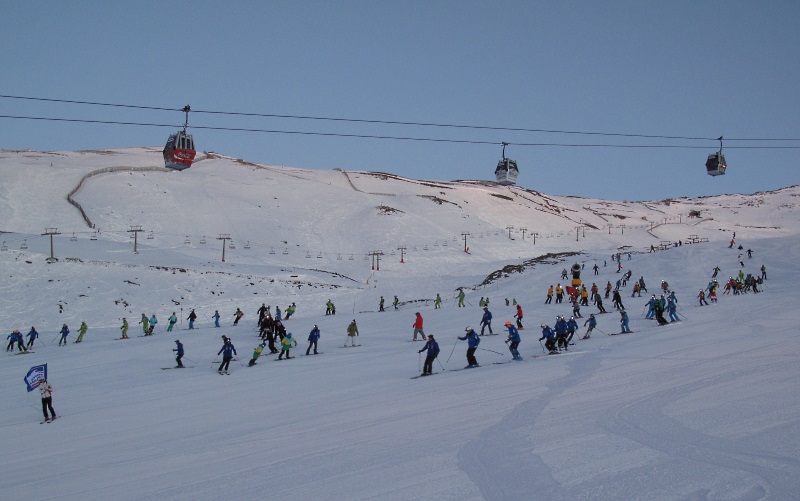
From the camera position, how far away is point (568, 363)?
16547 millimetres

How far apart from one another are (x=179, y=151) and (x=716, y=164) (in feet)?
73.9

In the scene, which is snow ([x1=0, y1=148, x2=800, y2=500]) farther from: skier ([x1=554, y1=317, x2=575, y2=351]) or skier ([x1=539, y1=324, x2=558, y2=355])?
skier ([x1=554, y1=317, x2=575, y2=351])

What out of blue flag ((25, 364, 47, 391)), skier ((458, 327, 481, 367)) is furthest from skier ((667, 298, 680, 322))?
blue flag ((25, 364, 47, 391))

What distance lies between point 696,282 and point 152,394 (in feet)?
115

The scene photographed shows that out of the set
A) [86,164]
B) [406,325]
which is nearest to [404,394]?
[406,325]

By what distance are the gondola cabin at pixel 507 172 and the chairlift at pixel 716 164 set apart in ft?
26.9

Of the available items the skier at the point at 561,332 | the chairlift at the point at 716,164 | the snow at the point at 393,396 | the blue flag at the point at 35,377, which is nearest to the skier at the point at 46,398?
the snow at the point at 393,396

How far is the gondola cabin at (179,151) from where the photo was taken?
82.4 ft

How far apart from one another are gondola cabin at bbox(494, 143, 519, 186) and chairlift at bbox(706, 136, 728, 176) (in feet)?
26.9

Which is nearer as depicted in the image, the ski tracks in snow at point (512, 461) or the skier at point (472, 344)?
the ski tracks in snow at point (512, 461)

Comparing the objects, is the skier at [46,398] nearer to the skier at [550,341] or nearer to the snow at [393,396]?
the snow at [393,396]

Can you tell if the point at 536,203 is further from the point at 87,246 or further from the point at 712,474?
the point at 712,474

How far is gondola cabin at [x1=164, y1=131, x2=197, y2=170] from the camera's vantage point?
989 inches

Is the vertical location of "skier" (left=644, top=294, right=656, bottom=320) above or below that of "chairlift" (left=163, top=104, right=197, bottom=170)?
below
